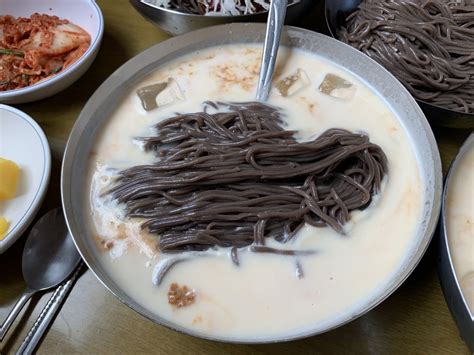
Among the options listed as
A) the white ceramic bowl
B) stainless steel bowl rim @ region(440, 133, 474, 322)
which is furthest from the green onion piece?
stainless steel bowl rim @ region(440, 133, 474, 322)

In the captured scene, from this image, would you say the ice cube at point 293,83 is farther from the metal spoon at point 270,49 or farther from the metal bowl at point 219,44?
the metal bowl at point 219,44

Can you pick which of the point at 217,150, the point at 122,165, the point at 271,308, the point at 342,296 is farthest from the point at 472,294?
the point at 122,165

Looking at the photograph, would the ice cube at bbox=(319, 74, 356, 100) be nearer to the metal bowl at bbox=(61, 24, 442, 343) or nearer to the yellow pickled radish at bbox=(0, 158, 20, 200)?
the metal bowl at bbox=(61, 24, 442, 343)

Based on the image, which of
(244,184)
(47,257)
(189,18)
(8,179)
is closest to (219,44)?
(189,18)

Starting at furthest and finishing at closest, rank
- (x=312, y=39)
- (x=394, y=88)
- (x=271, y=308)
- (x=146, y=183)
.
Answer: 1. (x=312, y=39)
2. (x=394, y=88)
3. (x=146, y=183)
4. (x=271, y=308)

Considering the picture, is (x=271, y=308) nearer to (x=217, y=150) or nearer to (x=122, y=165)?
(x=217, y=150)

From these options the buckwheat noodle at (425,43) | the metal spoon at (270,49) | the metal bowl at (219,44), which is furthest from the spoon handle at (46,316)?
the buckwheat noodle at (425,43)
